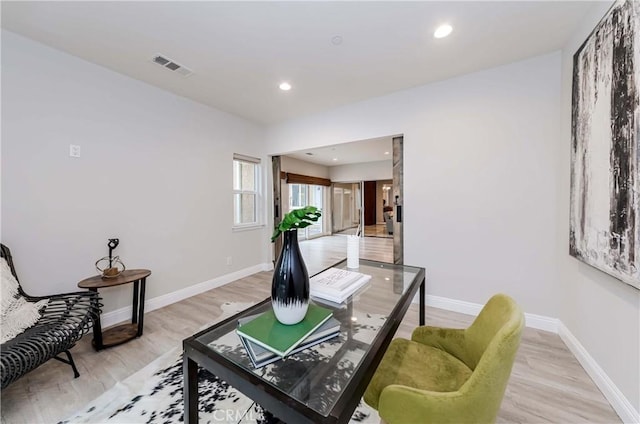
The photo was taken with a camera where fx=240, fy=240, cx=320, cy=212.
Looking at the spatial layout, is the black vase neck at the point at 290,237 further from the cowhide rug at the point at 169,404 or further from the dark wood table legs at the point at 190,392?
the dark wood table legs at the point at 190,392

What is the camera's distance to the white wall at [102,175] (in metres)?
1.95

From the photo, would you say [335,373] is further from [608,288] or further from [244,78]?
[244,78]

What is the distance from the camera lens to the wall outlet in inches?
86.4

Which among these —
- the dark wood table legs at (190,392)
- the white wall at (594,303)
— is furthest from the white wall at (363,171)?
the dark wood table legs at (190,392)

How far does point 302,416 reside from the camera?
66 cm

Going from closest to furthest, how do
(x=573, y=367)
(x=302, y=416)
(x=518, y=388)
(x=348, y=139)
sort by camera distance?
(x=302, y=416) < (x=518, y=388) < (x=573, y=367) < (x=348, y=139)

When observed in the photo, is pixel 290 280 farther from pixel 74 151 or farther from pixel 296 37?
pixel 74 151

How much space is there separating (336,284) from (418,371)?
599mm

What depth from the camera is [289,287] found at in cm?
102

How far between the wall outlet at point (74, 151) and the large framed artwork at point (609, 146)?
398 cm

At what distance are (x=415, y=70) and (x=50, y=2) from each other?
293 centimetres

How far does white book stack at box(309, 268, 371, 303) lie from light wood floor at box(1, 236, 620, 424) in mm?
1024

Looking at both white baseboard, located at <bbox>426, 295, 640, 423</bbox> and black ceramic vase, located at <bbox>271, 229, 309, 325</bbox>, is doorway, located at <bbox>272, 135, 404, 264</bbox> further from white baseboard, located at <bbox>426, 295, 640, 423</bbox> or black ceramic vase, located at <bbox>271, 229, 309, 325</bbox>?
black ceramic vase, located at <bbox>271, 229, 309, 325</bbox>

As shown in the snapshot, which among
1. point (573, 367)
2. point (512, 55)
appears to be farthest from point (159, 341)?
point (512, 55)
